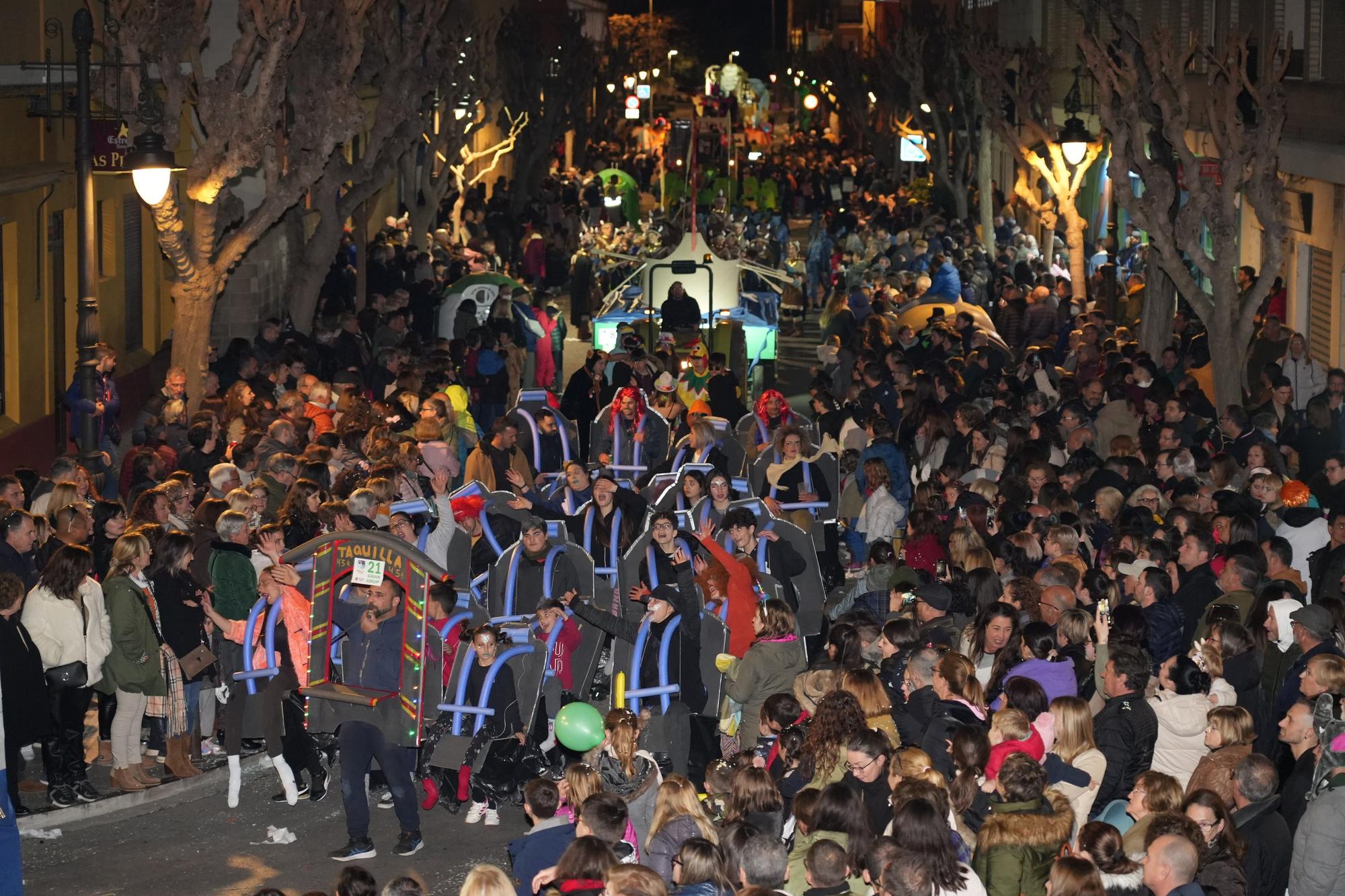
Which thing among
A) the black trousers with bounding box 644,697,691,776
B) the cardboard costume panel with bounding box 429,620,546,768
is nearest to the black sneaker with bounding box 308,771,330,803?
the cardboard costume panel with bounding box 429,620,546,768

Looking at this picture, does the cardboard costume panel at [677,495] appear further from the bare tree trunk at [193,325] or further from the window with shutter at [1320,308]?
the window with shutter at [1320,308]

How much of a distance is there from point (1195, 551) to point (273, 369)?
32.2 ft

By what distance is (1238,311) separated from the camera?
1798 centimetres

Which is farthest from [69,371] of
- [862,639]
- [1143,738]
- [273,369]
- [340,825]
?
[1143,738]

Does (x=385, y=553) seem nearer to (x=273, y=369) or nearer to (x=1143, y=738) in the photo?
(x=1143, y=738)

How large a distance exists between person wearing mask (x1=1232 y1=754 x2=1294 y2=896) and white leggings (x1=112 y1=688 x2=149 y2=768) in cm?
642

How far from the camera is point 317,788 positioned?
11.5 meters

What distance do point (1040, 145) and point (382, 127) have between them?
429 inches

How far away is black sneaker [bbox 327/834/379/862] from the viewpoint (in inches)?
418

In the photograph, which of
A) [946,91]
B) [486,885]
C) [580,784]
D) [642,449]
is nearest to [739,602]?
[580,784]

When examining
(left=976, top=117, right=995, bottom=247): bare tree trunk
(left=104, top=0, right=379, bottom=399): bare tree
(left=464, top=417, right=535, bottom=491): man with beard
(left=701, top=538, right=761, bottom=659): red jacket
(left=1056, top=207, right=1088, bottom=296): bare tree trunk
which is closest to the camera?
(left=701, top=538, right=761, bottom=659): red jacket

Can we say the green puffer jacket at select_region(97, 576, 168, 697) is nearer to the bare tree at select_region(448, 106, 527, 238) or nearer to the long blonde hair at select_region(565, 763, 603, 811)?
the long blonde hair at select_region(565, 763, 603, 811)

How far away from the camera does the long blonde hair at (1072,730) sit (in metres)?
8.71

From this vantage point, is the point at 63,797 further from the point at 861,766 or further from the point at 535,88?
the point at 535,88
